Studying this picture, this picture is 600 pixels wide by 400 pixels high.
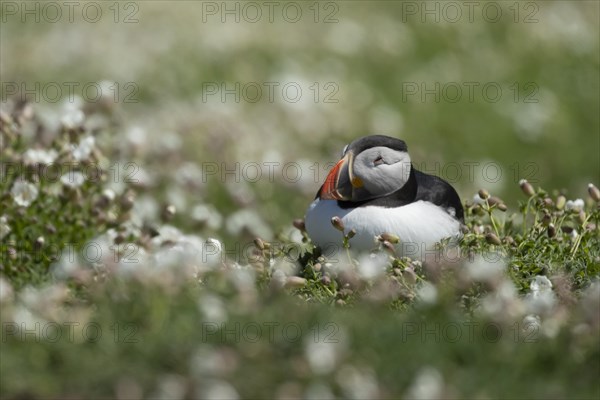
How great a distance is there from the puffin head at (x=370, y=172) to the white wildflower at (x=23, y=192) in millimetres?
1510

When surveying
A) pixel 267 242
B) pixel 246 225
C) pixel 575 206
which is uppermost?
pixel 575 206

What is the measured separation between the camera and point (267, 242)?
5.14 metres

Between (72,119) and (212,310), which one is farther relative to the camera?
(72,119)

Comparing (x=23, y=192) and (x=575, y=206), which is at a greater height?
(x=575, y=206)

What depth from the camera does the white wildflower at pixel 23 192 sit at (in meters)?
5.46

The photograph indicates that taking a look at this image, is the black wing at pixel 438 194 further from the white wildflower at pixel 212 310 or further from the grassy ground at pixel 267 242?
the white wildflower at pixel 212 310

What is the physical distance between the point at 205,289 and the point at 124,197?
1.62 metres

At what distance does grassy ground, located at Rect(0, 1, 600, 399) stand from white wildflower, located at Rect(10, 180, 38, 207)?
0.03 ft

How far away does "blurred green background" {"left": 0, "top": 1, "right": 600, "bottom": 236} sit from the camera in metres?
9.76

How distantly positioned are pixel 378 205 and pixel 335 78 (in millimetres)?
6545

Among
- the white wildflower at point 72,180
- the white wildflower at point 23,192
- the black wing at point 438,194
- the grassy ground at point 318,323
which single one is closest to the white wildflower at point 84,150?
the white wildflower at point 72,180

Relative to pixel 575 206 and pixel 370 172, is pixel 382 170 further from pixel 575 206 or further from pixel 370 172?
pixel 575 206

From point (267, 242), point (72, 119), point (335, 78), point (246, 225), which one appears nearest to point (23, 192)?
point (72, 119)

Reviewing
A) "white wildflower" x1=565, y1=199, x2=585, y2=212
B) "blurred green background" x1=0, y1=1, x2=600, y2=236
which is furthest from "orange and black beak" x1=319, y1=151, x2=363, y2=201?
"blurred green background" x1=0, y1=1, x2=600, y2=236
